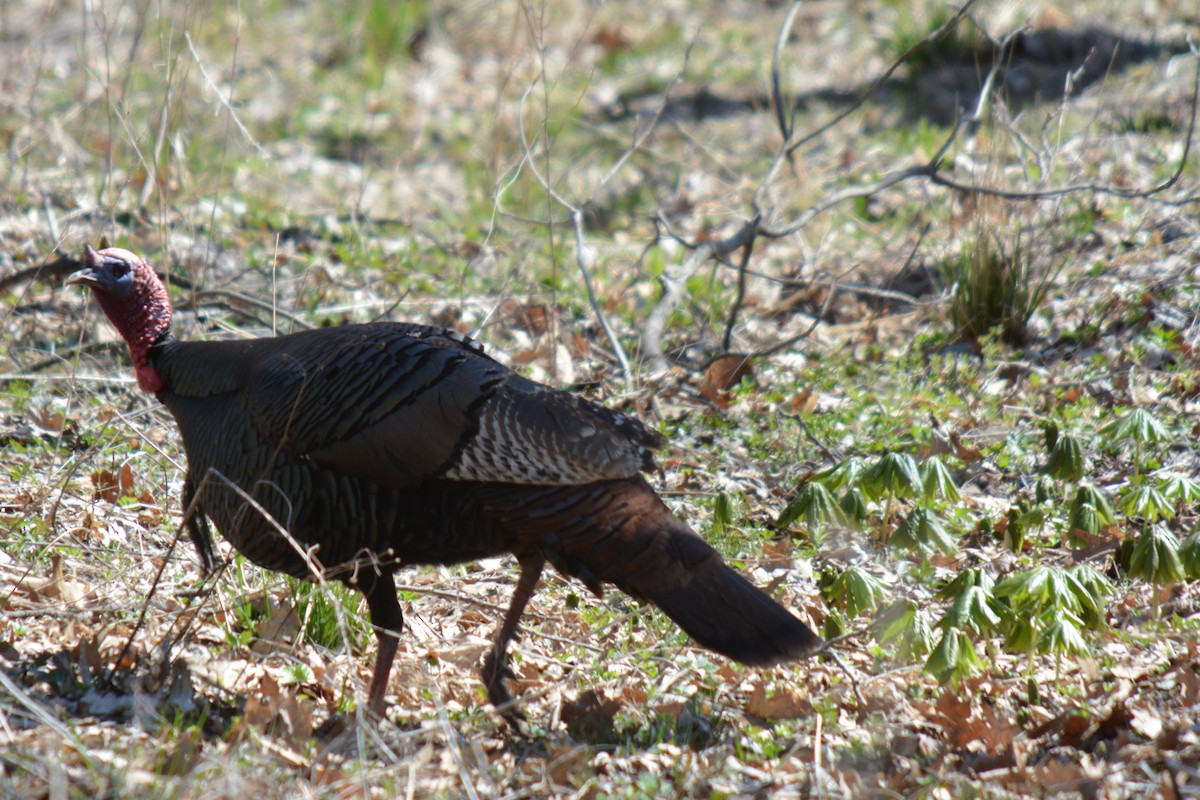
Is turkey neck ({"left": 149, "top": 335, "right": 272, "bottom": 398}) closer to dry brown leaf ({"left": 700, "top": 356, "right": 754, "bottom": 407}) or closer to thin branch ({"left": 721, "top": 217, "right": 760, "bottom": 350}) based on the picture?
dry brown leaf ({"left": 700, "top": 356, "right": 754, "bottom": 407})

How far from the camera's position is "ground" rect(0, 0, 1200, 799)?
299cm

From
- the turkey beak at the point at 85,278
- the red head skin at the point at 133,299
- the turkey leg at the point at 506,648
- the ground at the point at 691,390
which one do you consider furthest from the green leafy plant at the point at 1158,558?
the turkey beak at the point at 85,278

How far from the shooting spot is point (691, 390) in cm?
532

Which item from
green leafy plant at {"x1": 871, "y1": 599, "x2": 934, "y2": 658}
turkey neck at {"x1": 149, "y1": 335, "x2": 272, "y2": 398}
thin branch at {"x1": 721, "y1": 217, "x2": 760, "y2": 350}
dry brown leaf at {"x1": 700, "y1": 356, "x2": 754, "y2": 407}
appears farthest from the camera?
thin branch at {"x1": 721, "y1": 217, "x2": 760, "y2": 350}

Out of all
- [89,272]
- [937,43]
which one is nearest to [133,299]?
[89,272]

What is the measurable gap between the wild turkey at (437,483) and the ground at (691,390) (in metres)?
0.21

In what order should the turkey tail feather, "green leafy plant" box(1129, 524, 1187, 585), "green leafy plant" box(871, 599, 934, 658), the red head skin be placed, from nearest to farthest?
1. the turkey tail feather
2. "green leafy plant" box(871, 599, 934, 658)
3. "green leafy plant" box(1129, 524, 1187, 585)
4. the red head skin

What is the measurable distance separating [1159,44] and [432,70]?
18.2 ft

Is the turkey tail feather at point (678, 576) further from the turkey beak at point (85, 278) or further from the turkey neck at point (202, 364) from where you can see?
the turkey beak at point (85, 278)

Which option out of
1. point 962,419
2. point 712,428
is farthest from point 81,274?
point 962,419

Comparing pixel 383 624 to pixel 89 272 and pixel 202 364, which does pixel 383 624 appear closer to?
pixel 202 364

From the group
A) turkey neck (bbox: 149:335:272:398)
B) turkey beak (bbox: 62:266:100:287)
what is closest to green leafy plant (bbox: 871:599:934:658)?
turkey neck (bbox: 149:335:272:398)

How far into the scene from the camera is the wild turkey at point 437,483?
3055 mm

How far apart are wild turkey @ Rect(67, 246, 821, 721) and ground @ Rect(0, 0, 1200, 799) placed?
0.21m
